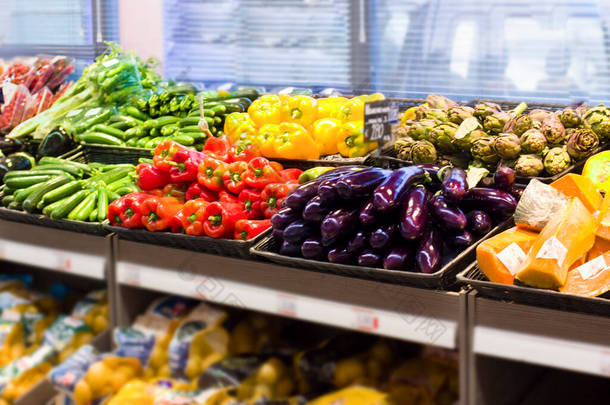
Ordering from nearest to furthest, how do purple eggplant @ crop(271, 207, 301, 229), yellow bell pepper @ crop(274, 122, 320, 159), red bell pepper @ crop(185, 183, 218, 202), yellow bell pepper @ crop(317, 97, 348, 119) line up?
purple eggplant @ crop(271, 207, 301, 229) < red bell pepper @ crop(185, 183, 218, 202) < yellow bell pepper @ crop(274, 122, 320, 159) < yellow bell pepper @ crop(317, 97, 348, 119)

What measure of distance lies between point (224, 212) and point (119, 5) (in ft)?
13.0

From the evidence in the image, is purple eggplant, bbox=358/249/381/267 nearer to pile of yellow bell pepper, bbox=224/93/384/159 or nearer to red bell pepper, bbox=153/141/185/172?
pile of yellow bell pepper, bbox=224/93/384/159

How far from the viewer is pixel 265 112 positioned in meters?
2.58

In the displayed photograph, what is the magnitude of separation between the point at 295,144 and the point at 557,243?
1006 millimetres

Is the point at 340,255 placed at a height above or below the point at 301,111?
below

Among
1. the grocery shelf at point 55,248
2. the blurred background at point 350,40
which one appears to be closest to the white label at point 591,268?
the grocery shelf at point 55,248

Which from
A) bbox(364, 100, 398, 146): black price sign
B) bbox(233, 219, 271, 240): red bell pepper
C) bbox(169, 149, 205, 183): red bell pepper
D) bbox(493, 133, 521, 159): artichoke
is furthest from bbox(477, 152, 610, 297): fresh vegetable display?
bbox(169, 149, 205, 183): red bell pepper

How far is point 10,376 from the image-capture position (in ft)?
8.38

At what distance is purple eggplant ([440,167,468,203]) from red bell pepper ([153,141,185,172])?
0.91m

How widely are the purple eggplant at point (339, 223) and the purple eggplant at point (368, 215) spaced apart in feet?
0.09

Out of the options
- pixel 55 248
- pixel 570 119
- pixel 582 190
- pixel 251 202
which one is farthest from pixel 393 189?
pixel 55 248

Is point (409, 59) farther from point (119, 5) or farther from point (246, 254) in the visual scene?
point (246, 254)

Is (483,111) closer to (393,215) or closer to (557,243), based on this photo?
(393,215)

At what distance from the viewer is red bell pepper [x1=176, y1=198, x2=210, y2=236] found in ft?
6.69
